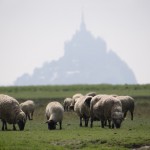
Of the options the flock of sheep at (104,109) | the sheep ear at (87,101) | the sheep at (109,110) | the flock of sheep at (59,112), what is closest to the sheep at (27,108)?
the flock of sheep at (104,109)

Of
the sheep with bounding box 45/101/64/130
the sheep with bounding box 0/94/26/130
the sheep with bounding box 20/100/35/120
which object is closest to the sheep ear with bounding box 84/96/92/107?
the sheep with bounding box 45/101/64/130

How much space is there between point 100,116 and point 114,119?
6.05 ft

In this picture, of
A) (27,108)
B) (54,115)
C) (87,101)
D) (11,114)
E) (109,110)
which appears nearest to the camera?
(109,110)

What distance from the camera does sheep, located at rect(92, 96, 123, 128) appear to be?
119 feet

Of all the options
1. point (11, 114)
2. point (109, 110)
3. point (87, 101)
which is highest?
point (87, 101)

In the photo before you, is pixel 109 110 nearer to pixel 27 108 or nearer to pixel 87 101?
pixel 87 101

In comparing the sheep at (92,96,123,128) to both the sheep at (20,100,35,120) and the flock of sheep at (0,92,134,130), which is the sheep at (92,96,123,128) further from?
the sheep at (20,100,35,120)

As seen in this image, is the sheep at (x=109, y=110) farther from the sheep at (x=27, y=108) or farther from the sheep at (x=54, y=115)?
the sheep at (x=27, y=108)

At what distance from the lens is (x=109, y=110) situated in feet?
121

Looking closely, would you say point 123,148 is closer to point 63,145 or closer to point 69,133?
point 63,145

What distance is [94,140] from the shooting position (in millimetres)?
29250

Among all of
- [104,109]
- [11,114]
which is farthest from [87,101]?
[11,114]

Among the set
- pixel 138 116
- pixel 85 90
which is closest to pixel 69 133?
pixel 138 116

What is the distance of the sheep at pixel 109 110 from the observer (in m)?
36.3
